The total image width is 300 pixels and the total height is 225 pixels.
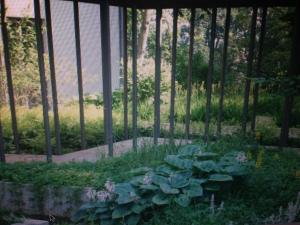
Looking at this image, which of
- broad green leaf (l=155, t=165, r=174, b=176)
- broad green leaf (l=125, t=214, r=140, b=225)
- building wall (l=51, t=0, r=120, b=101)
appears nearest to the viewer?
broad green leaf (l=125, t=214, r=140, b=225)

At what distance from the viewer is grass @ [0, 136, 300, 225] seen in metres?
2.54

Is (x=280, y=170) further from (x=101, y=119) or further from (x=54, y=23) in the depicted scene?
(x=54, y=23)

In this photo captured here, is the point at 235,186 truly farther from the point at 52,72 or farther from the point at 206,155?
the point at 52,72

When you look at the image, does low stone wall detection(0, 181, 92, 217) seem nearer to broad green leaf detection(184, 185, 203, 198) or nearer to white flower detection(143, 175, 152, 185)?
white flower detection(143, 175, 152, 185)

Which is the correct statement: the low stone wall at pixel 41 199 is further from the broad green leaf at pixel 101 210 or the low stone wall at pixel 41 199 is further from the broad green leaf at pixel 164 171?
the broad green leaf at pixel 164 171

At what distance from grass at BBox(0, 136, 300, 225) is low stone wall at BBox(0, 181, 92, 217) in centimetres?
7

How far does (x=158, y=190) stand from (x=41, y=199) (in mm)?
1153

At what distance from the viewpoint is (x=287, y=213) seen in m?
2.38

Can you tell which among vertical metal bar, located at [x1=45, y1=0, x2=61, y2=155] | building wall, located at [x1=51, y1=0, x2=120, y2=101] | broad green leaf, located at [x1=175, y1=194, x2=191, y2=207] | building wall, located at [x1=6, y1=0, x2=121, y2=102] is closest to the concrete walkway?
vertical metal bar, located at [x1=45, y1=0, x2=61, y2=155]

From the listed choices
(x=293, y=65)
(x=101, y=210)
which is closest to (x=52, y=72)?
(x=101, y=210)

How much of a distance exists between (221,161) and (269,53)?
498 centimetres

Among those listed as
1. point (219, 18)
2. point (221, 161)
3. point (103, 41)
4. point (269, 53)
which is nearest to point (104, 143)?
point (103, 41)

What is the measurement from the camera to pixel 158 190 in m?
2.76

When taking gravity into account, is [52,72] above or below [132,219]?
above
